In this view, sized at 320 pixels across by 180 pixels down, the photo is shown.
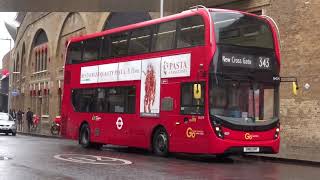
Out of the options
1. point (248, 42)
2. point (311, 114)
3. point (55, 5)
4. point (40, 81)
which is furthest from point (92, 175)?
point (40, 81)

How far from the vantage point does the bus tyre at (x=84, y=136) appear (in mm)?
22545

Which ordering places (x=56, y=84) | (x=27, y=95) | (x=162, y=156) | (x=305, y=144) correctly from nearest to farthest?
(x=162, y=156) → (x=305, y=144) → (x=56, y=84) → (x=27, y=95)

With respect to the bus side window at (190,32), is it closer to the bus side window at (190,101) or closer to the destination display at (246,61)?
the destination display at (246,61)

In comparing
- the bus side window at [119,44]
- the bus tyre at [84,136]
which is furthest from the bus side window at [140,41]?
the bus tyre at [84,136]

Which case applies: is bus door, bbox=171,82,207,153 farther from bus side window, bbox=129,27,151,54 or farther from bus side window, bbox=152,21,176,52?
bus side window, bbox=129,27,151,54

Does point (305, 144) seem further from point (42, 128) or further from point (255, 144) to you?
point (42, 128)

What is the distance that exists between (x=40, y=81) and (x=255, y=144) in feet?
141

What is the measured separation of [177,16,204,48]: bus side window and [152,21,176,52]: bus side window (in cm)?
33

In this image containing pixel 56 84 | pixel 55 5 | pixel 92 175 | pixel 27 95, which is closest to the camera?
pixel 92 175

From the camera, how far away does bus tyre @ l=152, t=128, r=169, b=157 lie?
59.1ft

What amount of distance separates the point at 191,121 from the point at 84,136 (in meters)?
7.31

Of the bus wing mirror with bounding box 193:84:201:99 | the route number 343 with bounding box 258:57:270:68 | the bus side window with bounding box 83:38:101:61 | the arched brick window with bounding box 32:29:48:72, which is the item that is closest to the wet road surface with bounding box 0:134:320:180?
the bus wing mirror with bounding box 193:84:201:99

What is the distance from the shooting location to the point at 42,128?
5331 cm

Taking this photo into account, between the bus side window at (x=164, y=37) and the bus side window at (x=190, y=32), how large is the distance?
1.09ft
